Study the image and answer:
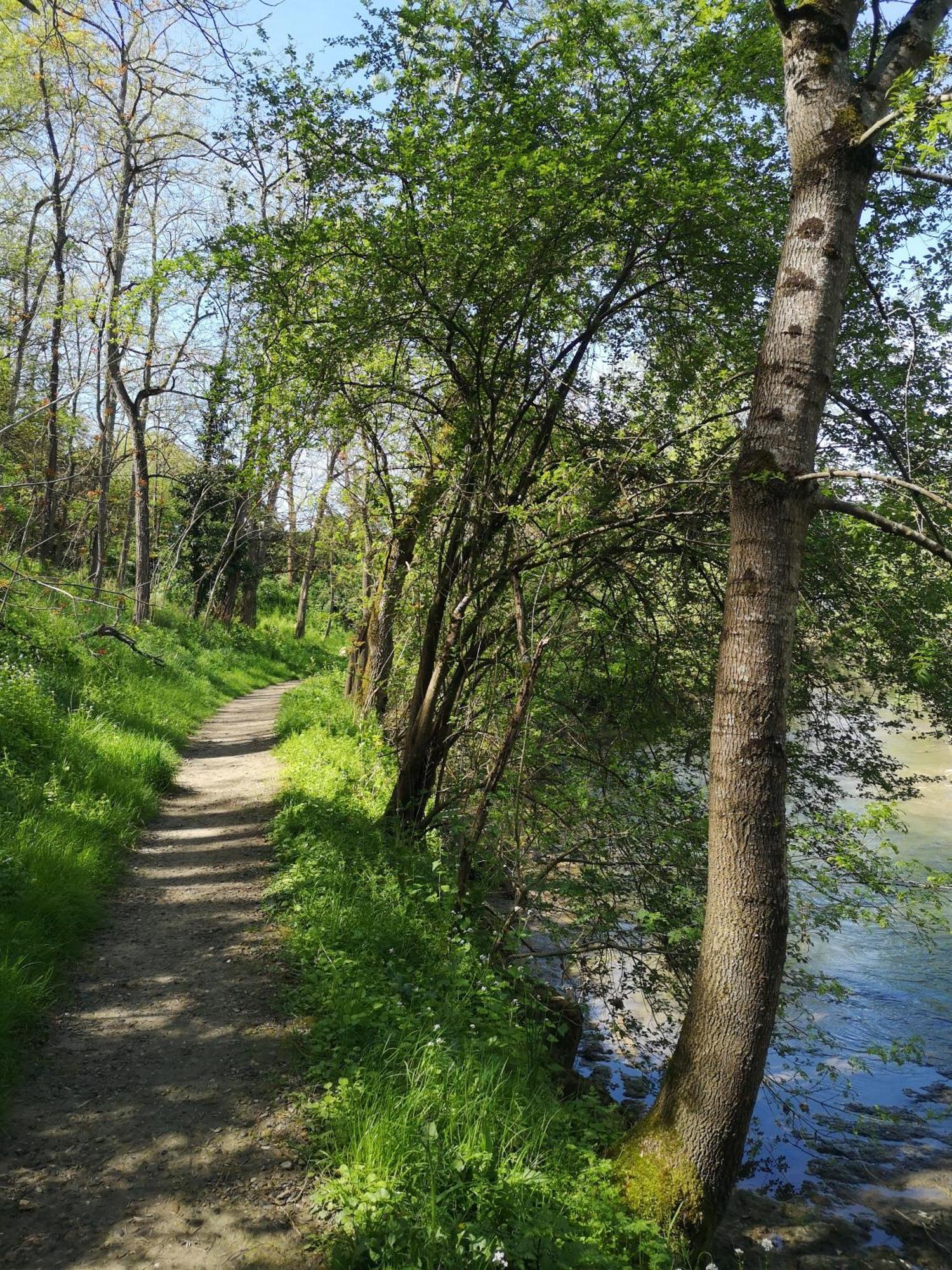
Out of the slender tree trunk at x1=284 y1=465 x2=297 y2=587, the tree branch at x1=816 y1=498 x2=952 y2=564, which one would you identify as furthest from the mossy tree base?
the slender tree trunk at x1=284 y1=465 x2=297 y2=587

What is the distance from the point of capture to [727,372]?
16.2 ft

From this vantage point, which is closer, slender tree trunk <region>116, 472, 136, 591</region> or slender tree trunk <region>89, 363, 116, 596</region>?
slender tree trunk <region>89, 363, 116, 596</region>

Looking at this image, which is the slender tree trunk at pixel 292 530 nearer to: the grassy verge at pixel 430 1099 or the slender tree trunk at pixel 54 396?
the slender tree trunk at pixel 54 396

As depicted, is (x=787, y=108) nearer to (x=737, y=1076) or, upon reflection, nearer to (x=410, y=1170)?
(x=737, y=1076)

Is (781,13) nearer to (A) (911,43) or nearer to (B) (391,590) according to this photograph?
(A) (911,43)

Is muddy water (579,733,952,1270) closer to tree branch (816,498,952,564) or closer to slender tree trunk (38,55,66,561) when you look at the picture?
tree branch (816,498,952,564)

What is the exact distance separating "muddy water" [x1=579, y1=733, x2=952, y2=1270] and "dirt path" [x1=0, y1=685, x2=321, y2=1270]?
2.81m

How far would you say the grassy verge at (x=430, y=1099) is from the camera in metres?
2.76

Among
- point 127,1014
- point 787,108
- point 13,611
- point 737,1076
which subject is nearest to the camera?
point 737,1076

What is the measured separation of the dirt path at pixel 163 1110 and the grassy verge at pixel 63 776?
0.83ft

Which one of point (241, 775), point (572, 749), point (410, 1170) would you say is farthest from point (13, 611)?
point (410, 1170)

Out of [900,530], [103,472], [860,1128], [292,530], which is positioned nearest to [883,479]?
[900,530]

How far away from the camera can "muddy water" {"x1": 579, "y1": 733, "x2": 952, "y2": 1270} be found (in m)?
4.59

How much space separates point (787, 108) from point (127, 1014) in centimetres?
559
